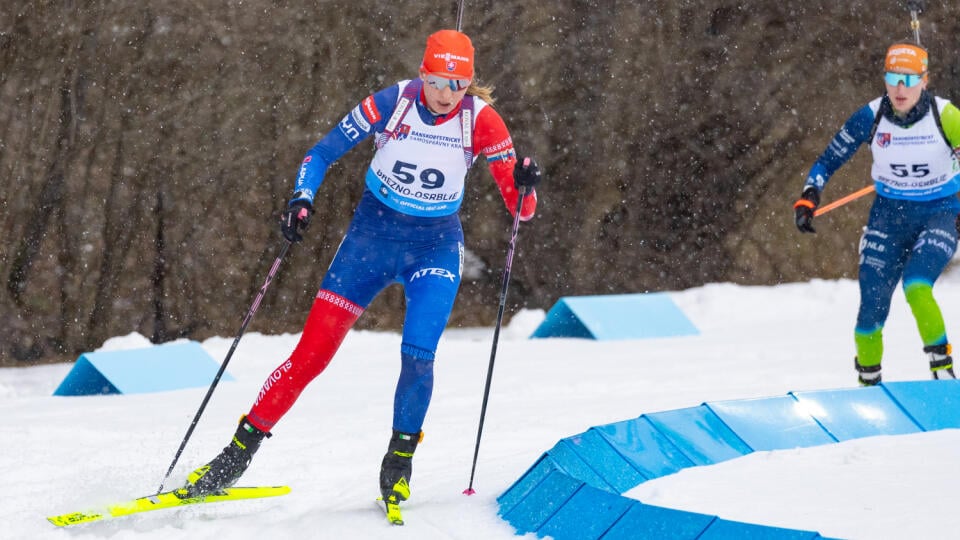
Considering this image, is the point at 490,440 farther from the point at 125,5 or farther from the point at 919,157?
the point at 125,5

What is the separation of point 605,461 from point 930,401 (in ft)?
7.05

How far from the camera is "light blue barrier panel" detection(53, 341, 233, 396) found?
8711 mm

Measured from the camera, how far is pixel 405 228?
5230 millimetres

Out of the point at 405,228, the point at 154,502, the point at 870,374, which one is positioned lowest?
the point at 870,374

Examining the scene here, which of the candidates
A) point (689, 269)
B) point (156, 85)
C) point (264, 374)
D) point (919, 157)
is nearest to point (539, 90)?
point (689, 269)

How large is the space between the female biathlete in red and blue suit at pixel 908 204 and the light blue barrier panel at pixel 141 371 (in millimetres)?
4584

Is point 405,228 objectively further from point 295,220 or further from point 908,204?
point 908,204

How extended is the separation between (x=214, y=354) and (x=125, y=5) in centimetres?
354

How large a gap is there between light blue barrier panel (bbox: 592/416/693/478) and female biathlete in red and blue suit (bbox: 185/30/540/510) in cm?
90

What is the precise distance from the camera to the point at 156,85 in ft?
38.3

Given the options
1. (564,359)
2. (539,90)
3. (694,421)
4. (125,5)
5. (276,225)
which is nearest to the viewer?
(694,421)

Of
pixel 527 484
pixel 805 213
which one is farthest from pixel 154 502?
pixel 805 213

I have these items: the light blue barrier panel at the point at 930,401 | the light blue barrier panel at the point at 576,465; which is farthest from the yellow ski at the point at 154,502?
the light blue barrier panel at the point at 930,401

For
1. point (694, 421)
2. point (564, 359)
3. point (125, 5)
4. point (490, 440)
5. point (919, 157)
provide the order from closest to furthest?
1. point (694, 421)
2. point (490, 440)
3. point (919, 157)
4. point (564, 359)
5. point (125, 5)
